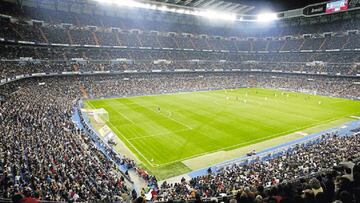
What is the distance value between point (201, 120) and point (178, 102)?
13.0 meters

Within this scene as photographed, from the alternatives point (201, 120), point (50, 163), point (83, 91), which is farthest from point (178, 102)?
point (50, 163)

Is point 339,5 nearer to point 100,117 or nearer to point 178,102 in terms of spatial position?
point 178,102

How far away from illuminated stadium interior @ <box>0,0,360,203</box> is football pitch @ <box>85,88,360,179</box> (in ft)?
0.69

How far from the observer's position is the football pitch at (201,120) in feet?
84.2

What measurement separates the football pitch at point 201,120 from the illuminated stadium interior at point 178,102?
0.21 m

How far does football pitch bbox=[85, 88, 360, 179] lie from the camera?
25656 millimetres

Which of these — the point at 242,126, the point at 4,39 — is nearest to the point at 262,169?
the point at 242,126

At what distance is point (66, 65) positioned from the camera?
57188 millimetres

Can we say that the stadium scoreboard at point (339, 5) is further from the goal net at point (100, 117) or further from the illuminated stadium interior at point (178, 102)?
the goal net at point (100, 117)

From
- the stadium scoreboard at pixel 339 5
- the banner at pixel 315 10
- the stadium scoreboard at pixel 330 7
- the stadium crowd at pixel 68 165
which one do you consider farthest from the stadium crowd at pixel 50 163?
the stadium scoreboard at pixel 339 5

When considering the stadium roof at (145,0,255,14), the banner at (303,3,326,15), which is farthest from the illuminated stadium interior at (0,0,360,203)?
the stadium roof at (145,0,255,14)

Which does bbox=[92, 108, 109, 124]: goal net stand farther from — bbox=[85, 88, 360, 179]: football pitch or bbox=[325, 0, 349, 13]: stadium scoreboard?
bbox=[325, 0, 349, 13]: stadium scoreboard

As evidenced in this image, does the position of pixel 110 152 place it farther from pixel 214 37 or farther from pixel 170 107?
pixel 214 37

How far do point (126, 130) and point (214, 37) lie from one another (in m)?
68.1
